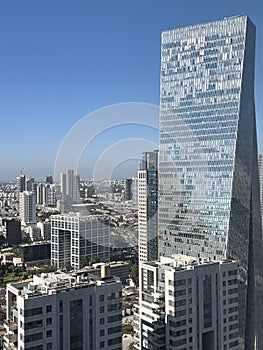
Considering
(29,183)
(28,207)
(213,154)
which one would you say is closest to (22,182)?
(29,183)

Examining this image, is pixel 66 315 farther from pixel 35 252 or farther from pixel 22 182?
pixel 22 182

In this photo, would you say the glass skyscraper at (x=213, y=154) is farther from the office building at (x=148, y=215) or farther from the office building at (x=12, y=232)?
the office building at (x=12, y=232)

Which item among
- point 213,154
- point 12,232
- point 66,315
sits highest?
point 213,154

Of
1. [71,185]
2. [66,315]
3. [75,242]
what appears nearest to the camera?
[66,315]

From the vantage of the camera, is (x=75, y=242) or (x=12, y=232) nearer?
(x=75, y=242)

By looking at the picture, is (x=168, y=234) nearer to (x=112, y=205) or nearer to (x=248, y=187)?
(x=248, y=187)

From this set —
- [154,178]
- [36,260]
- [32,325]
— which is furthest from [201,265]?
[36,260]
